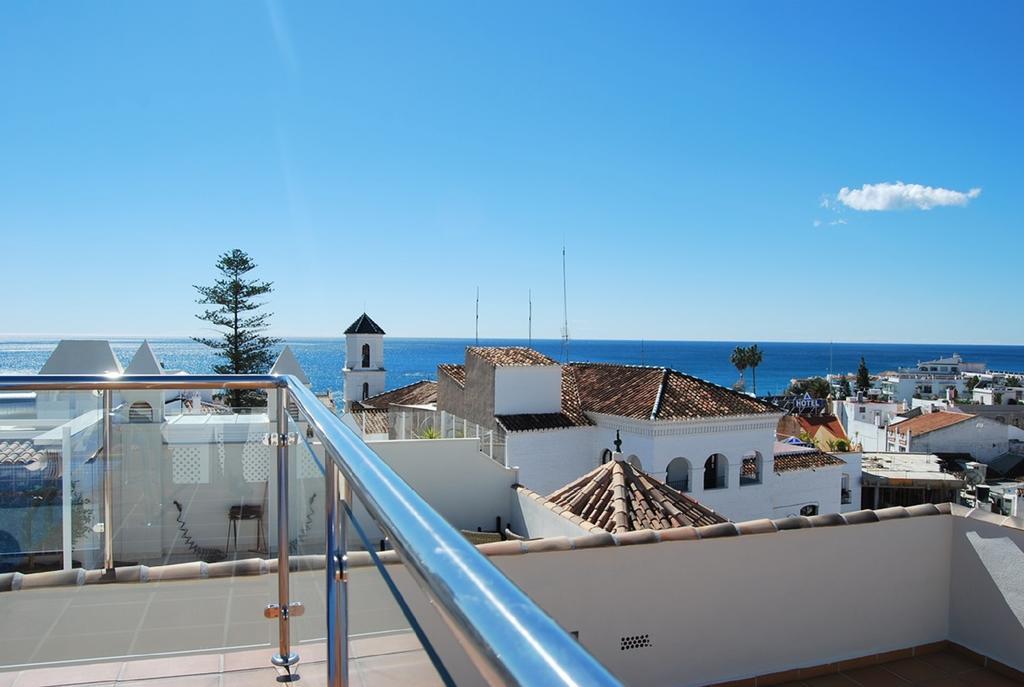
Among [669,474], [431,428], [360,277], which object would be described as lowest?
[669,474]

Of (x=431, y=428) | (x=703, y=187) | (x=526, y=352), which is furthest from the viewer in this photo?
(x=703, y=187)

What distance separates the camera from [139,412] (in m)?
2.87

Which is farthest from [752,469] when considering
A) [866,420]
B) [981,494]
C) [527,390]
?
[866,420]

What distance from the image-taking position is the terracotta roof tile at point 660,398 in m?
17.4

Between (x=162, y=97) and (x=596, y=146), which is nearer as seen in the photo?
(x=162, y=97)

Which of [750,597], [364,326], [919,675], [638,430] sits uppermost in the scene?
[364,326]

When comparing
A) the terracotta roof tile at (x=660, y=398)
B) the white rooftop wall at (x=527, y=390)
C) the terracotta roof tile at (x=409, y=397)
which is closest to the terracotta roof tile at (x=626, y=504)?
the terracotta roof tile at (x=660, y=398)

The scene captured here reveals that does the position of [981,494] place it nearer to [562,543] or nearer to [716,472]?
[716,472]

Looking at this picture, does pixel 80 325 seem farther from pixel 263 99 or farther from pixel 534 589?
pixel 534 589

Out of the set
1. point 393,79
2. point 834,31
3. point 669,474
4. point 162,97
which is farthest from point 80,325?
point 834,31

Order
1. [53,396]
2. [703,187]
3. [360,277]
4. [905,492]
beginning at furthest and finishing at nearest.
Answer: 1. [360,277]
2. [703,187]
3. [905,492]
4. [53,396]

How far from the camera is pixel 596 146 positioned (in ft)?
72.4

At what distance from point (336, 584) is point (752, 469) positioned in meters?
19.4

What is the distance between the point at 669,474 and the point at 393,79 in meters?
12.2
